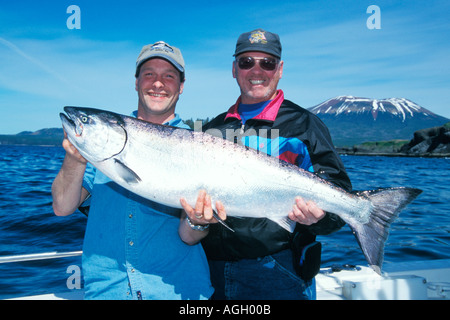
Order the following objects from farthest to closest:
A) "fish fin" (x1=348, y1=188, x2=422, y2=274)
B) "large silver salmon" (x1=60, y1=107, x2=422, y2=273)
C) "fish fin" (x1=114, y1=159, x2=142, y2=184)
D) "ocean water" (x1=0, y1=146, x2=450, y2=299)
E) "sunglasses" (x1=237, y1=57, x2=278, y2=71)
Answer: "ocean water" (x1=0, y1=146, x2=450, y2=299) < "sunglasses" (x1=237, y1=57, x2=278, y2=71) < "fish fin" (x1=348, y1=188, x2=422, y2=274) < "large silver salmon" (x1=60, y1=107, x2=422, y2=273) < "fish fin" (x1=114, y1=159, x2=142, y2=184)

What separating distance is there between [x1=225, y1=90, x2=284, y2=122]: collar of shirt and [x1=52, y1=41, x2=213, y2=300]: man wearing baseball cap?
1.23 metres

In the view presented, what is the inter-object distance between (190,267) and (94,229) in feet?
2.97

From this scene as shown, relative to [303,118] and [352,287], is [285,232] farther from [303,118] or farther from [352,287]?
[352,287]

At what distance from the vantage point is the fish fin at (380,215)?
3377 mm

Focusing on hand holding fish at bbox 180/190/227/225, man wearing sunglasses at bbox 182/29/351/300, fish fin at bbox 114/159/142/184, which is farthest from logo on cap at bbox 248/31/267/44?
fish fin at bbox 114/159/142/184

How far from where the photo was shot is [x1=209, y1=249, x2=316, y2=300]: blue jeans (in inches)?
131

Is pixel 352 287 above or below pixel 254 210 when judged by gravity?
below

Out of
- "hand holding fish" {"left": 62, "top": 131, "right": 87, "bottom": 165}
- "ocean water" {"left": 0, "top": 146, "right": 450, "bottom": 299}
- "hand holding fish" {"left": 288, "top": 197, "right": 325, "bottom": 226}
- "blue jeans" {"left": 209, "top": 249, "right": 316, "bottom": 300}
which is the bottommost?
"ocean water" {"left": 0, "top": 146, "right": 450, "bottom": 299}

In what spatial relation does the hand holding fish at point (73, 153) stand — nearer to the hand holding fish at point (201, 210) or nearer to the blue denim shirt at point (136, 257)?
the blue denim shirt at point (136, 257)

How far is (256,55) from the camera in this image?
3.88 metres

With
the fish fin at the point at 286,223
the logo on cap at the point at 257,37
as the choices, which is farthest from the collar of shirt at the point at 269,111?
the fish fin at the point at 286,223

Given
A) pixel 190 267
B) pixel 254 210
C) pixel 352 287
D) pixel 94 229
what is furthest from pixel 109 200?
pixel 352 287

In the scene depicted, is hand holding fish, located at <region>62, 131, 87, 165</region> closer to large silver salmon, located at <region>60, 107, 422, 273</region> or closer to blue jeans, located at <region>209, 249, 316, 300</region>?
large silver salmon, located at <region>60, 107, 422, 273</region>

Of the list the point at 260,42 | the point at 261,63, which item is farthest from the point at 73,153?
the point at 260,42
